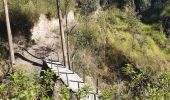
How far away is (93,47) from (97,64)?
1708mm

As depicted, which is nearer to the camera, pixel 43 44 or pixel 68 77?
pixel 68 77

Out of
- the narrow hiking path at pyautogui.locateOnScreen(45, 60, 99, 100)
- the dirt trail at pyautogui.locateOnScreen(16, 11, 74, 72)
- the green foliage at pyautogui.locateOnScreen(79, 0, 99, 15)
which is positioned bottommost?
the narrow hiking path at pyautogui.locateOnScreen(45, 60, 99, 100)

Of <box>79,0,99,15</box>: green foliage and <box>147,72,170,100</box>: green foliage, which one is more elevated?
<box>79,0,99,15</box>: green foliage

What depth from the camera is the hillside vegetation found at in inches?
1275

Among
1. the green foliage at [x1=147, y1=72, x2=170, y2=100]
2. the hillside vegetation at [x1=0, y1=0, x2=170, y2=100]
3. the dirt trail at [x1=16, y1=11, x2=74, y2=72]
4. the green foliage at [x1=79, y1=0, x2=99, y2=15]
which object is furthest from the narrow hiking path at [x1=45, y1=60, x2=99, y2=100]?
the green foliage at [x1=147, y1=72, x2=170, y2=100]

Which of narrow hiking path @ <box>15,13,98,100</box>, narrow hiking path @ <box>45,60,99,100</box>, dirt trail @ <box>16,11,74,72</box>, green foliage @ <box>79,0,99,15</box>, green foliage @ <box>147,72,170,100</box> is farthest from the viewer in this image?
green foliage @ <box>79,0,99,15</box>

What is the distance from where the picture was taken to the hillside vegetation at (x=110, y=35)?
106ft

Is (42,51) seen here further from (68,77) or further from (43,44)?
(68,77)

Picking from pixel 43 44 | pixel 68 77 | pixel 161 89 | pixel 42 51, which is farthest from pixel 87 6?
pixel 161 89

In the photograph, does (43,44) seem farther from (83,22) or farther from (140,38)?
(140,38)

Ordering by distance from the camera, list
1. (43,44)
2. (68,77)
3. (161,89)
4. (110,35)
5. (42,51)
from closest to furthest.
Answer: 1. (161,89)
2. (68,77)
3. (42,51)
4. (43,44)
5. (110,35)

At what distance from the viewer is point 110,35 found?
124 feet

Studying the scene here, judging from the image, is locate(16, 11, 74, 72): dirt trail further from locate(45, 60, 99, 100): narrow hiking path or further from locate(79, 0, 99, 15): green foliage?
locate(79, 0, 99, 15): green foliage

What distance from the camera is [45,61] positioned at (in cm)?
3052
